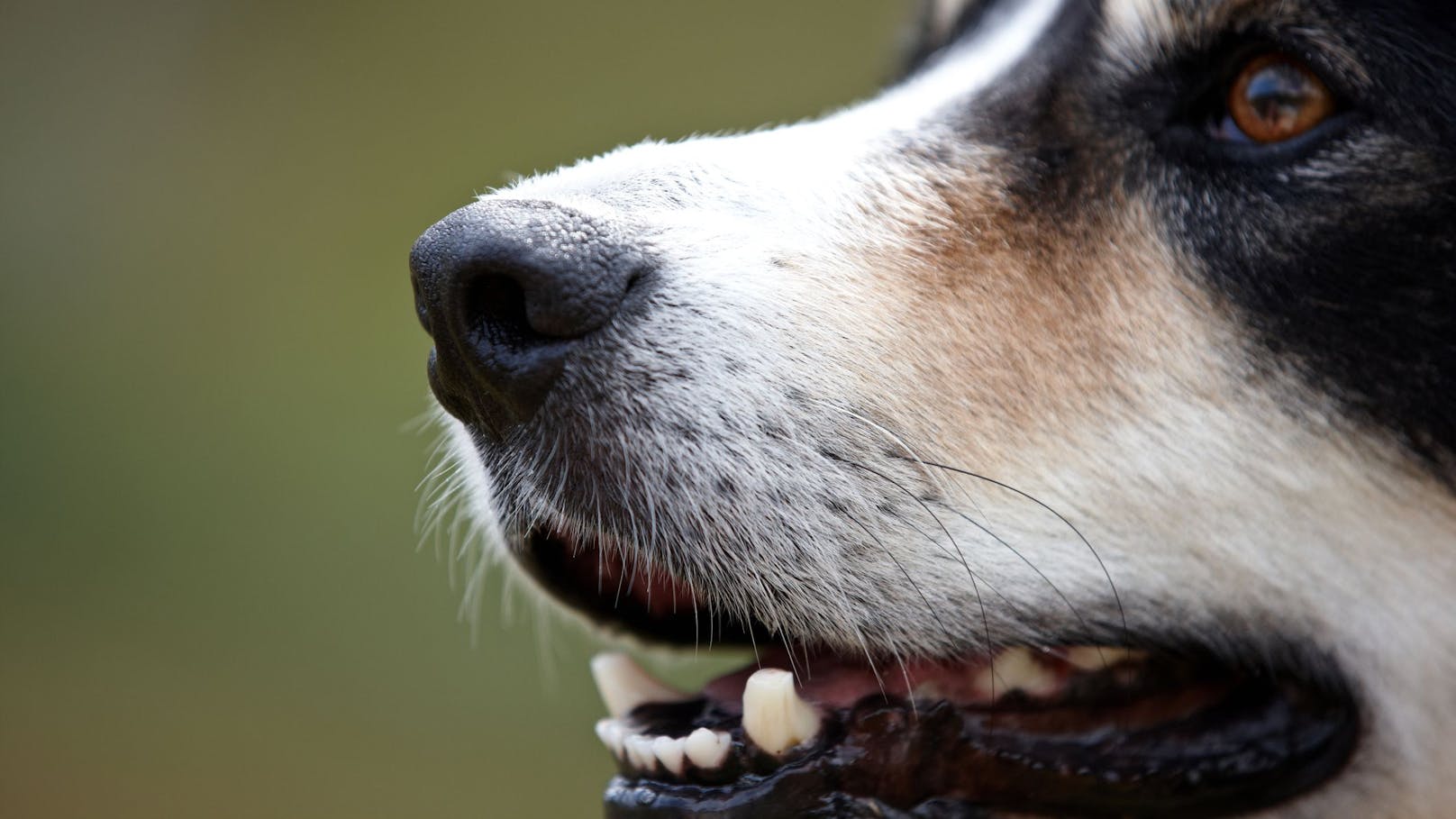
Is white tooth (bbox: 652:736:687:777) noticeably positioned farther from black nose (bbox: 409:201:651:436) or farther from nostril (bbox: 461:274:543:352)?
nostril (bbox: 461:274:543:352)

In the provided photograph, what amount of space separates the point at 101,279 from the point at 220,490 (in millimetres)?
2921

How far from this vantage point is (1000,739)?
237 cm

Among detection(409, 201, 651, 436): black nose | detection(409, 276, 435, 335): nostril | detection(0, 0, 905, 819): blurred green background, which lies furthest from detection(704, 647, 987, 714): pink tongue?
detection(0, 0, 905, 819): blurred green background

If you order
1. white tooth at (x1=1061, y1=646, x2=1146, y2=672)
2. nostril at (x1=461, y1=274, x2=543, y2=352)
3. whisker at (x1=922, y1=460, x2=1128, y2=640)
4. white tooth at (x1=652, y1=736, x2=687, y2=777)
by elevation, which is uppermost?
nostril at (x1=461, y1=274, x2=543, y2=352)

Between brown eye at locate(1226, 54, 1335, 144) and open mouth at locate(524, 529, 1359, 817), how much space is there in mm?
889

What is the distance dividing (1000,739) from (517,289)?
1.10m

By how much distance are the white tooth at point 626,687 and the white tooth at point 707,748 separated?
284 mm

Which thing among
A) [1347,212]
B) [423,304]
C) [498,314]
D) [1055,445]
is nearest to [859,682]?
[1055,445]

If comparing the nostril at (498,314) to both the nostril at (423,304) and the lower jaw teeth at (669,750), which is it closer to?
the nostril at (423,304)

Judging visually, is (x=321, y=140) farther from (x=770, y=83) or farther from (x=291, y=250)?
(x=770, y=83)

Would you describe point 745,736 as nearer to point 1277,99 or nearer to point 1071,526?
point 1071,526

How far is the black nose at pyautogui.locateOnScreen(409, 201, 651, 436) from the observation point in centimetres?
228

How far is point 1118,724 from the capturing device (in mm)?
2395

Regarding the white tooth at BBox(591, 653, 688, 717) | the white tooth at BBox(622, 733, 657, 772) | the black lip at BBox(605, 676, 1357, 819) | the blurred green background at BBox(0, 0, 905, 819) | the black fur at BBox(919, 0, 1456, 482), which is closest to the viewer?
the black fur at BBox(919, 0, 1456, 482)
